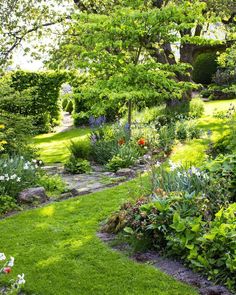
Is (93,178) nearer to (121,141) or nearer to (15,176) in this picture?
(121,141)

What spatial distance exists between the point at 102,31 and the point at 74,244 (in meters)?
6.73

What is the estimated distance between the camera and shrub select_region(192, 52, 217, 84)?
23.6 m

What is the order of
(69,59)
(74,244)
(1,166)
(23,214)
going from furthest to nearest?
1. (69,59)
2. (1,166)
3. (23,214)
4. (74,244)

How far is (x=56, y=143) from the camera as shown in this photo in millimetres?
14578

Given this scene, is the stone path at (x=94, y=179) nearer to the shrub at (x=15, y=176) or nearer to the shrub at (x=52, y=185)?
the shrub at (x=52, y=185)

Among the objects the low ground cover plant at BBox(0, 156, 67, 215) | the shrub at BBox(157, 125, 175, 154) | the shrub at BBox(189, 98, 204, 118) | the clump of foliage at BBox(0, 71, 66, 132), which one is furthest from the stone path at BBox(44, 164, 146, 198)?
the clump of foliage at BBox(0, 71, 66, 132)

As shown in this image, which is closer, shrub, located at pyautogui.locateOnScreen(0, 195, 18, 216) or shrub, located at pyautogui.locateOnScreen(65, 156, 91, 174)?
shrub, located at pyautogui.locateOnScreen(0, 195, 18, 216)

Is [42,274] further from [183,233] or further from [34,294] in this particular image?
[183,233]

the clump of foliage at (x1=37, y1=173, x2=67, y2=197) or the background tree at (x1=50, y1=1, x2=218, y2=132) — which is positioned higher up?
the background tree at (x1=50, y1=1, x2=218, y2=132)

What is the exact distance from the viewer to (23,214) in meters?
6.73

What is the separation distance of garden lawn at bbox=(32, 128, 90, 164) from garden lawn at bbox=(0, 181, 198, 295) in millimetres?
4394

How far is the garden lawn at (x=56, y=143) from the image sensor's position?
12.1 metres

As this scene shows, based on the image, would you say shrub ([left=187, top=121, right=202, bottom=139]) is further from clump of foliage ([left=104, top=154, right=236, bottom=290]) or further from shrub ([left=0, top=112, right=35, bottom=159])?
clump of foliage ([left=104, top=154, right=236, bottom=290])

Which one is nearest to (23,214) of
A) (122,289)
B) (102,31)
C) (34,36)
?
(122,289)
